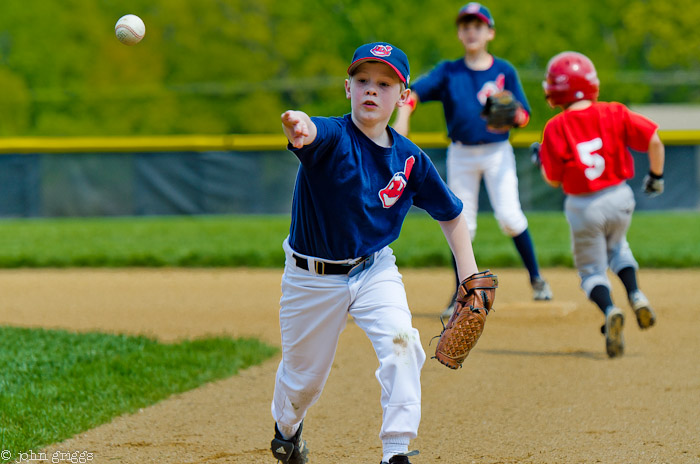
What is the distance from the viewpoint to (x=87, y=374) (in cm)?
437

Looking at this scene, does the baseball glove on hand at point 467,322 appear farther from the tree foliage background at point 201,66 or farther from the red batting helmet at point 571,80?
the tree foliage background at point 201,66

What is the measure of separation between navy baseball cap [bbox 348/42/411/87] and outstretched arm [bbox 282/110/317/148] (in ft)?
1.18

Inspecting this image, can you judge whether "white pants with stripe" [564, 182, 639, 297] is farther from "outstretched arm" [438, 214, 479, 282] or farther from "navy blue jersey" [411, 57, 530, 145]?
"outstretched arm" [438, 214, 479, 282]

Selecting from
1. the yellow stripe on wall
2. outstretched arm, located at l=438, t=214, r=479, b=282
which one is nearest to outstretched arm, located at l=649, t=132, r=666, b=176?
outstretched arm, located at l=438, t=214, r=479, b=282

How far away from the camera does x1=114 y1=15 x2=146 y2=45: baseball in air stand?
3.89 metres

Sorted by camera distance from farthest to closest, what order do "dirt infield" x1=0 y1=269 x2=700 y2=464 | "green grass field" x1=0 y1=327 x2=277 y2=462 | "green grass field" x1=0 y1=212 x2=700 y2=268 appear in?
"green grass field" x1=0 y1=212 x2=700 y2=268 → "green grass field" x1=0 y1=327 x2=277 y2=462 → "dirt infield" x1=0 y1=269 x2=700 y2=464

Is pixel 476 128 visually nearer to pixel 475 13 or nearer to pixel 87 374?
pixel 475 13

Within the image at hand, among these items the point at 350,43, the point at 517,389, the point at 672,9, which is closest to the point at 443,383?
the point at 517,389

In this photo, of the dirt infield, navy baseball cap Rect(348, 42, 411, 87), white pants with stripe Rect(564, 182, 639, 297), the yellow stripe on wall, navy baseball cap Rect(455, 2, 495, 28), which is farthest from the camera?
the yellow stripe on wall

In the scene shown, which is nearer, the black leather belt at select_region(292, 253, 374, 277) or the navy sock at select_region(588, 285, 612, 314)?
the black leather belt at select_region(292, 253, 374, 277)

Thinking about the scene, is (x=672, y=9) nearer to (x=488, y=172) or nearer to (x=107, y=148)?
(x=107, y=148)

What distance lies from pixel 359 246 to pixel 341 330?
0.30 meters

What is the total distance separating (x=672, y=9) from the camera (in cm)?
2491

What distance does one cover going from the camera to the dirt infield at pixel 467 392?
3.32 meters
